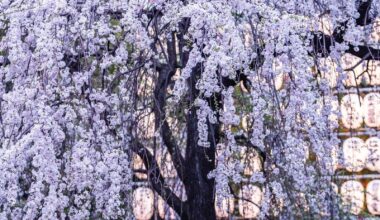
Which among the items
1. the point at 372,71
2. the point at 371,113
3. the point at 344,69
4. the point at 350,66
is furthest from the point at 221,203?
the point at 371,113

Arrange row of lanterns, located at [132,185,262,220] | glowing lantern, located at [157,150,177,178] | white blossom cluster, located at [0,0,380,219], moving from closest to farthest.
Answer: white blossom cluster, located at [0,0,380,219]
row of lanterns, located at [132,185,262,220]
glowing lantern, located at [157,150,177,178]

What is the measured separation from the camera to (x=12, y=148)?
2.19 meters

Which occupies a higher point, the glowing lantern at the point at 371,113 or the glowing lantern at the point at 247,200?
the glowing lantern at the point at 371,113

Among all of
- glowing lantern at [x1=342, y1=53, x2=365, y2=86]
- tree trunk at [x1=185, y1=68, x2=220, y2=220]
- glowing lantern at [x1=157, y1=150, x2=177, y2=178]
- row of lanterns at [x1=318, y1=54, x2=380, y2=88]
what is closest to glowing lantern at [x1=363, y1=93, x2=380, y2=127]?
glowing lantern at [x1=342, y1=53, x2=365, y2=86]

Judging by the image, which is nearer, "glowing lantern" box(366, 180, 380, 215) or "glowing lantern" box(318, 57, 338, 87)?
"glowing lantern" box(318, 57, 338, 87)

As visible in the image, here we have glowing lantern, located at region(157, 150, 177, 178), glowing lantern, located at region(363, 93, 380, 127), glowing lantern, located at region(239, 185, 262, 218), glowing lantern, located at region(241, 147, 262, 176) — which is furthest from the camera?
glowing lantern, located at region(363, 93, 380, 127)

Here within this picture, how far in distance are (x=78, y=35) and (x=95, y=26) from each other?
3.8 inches

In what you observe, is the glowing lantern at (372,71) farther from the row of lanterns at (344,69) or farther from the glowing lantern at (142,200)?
the glowing lantern at (142,200)

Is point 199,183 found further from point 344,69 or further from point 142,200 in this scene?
point 344,69

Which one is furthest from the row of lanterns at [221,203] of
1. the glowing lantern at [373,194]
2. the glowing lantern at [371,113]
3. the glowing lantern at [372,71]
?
the glowing lantern at [371,113]

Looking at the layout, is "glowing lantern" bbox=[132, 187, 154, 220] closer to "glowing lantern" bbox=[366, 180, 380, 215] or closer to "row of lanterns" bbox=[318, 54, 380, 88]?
"row of lanterns" bbox=[318, 54, 380, 88]

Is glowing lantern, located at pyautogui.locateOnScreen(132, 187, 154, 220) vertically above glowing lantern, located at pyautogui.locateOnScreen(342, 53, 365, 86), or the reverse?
glowing lantern, located at pyautogui.locateOnScreen(342, 53, 365, 86)

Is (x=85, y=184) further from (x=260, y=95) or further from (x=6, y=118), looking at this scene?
(x=260, y=95)

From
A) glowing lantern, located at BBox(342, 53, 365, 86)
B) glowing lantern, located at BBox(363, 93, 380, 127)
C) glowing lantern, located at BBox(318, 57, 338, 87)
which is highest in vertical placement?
glowing lantern, located at BBox(363, 93, 380, 127)
